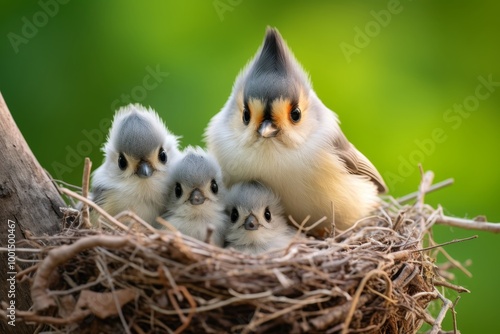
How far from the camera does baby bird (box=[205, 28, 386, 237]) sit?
9.51 ft

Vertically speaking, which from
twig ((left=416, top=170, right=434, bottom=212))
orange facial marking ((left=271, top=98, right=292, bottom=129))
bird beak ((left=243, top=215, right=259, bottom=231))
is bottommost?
bird beak ((left=243, top=215, right=259, bottom=231))

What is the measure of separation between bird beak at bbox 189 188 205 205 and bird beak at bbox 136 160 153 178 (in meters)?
0.19

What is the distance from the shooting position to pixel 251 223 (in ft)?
9.26

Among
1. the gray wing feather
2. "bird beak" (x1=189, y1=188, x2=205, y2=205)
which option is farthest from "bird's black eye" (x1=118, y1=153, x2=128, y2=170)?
the gray wing feather

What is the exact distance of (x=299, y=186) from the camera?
295 cm

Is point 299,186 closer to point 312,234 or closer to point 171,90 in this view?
point 312,234

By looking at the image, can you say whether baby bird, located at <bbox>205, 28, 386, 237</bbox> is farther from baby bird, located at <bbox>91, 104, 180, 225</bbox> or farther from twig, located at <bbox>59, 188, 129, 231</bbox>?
twig, located at <bbox>59, 188, 129, 231</bbox>

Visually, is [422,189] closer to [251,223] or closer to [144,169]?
[251,223]

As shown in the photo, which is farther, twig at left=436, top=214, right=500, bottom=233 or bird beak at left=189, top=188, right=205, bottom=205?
twig at left=436, top=214, right=500, bottom=233

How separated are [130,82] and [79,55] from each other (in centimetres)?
29

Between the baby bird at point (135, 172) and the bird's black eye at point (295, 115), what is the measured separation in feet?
1.78

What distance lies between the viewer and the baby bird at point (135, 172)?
2.90m

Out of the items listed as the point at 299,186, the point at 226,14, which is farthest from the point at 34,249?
the point at 226,14

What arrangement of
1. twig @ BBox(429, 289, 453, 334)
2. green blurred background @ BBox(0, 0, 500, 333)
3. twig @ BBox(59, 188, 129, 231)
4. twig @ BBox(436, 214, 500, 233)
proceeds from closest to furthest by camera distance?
twig @ BBox(59, 188, 129, 231)
twig @ BBox(429, 289, 453, 334)
twig @ BBox(436, 214, 500, 233)
green blurred background @ BBox(0, 0, 500, 333)
